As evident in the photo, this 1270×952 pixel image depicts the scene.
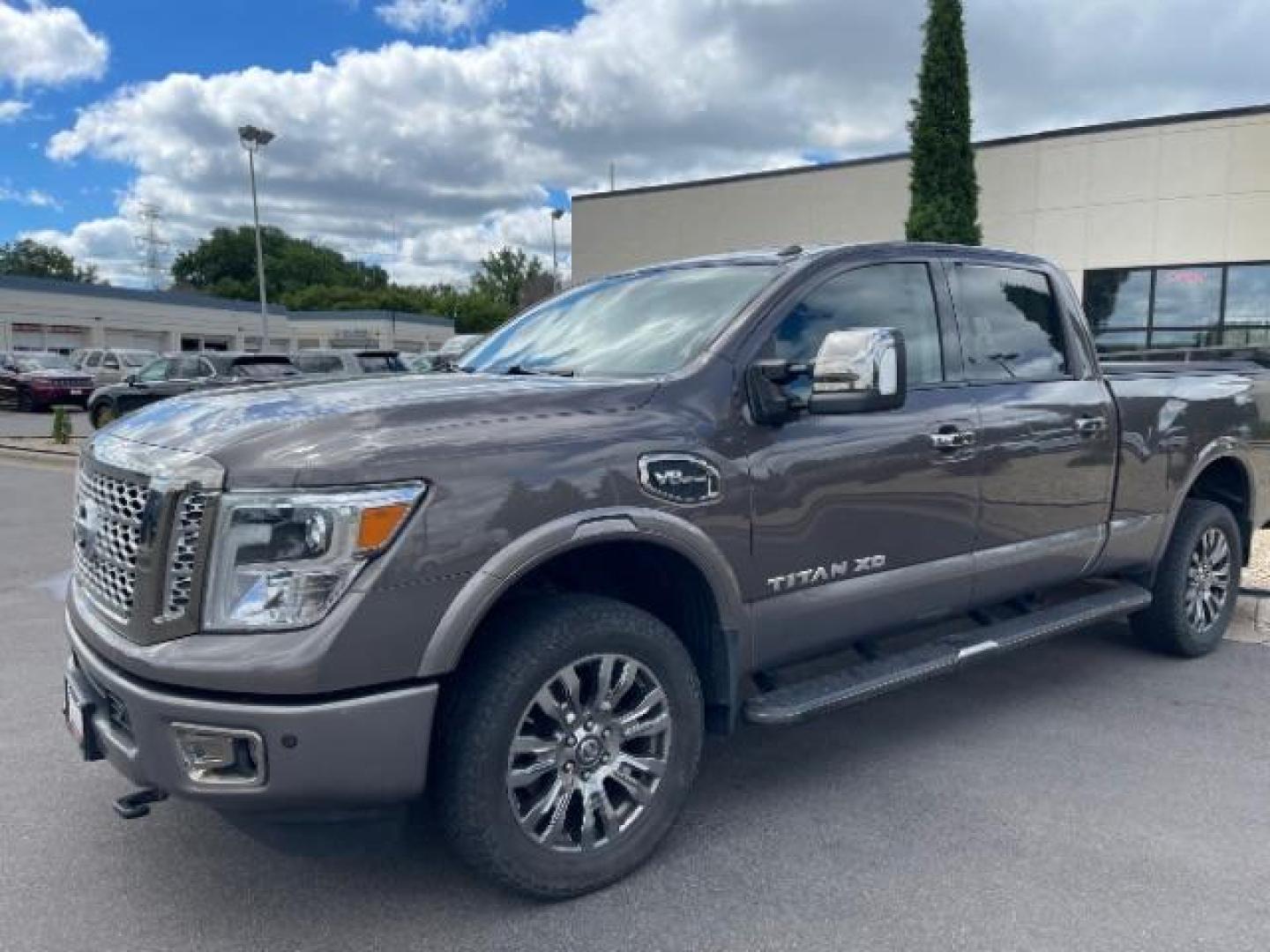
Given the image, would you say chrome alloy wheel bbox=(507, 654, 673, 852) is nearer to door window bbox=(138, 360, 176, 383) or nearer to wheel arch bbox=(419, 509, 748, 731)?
wheel arch bbox=(419, 509, 748, 731)

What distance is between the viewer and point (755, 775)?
3777 mm

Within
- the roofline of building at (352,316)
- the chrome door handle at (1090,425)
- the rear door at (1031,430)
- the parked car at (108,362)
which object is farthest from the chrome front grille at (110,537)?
the roofline of building at (352,316)

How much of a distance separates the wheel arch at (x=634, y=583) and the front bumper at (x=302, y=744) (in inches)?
6.4

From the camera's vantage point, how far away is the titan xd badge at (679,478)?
2928mm

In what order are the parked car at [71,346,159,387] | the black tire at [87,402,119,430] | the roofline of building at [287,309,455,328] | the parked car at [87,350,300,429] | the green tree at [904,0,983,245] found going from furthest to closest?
the roofline of building at [287,309,455,328]
the parked car at [71,346,159,387]
the black tire at [87,402,119,430]
the parked car at [87,350,300,429]
the green tree at [904,0,983,245]

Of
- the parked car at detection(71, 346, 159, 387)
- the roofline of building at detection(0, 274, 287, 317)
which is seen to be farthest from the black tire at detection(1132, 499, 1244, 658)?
the roofline of building at detection(0, 274, 287, 317)

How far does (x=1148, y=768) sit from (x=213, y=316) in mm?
64141

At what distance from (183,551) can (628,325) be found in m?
1.90

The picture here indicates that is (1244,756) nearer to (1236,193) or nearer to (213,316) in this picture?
(1236,193)

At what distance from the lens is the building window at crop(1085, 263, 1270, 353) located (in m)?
18.0

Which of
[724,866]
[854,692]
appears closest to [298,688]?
[724,866]

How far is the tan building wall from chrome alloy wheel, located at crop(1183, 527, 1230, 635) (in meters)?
13.5

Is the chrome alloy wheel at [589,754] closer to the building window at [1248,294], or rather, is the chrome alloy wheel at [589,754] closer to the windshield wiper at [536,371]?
the windshield wiper at [536,371]

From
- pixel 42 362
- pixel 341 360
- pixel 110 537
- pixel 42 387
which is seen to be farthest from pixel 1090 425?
pixel 42 362
